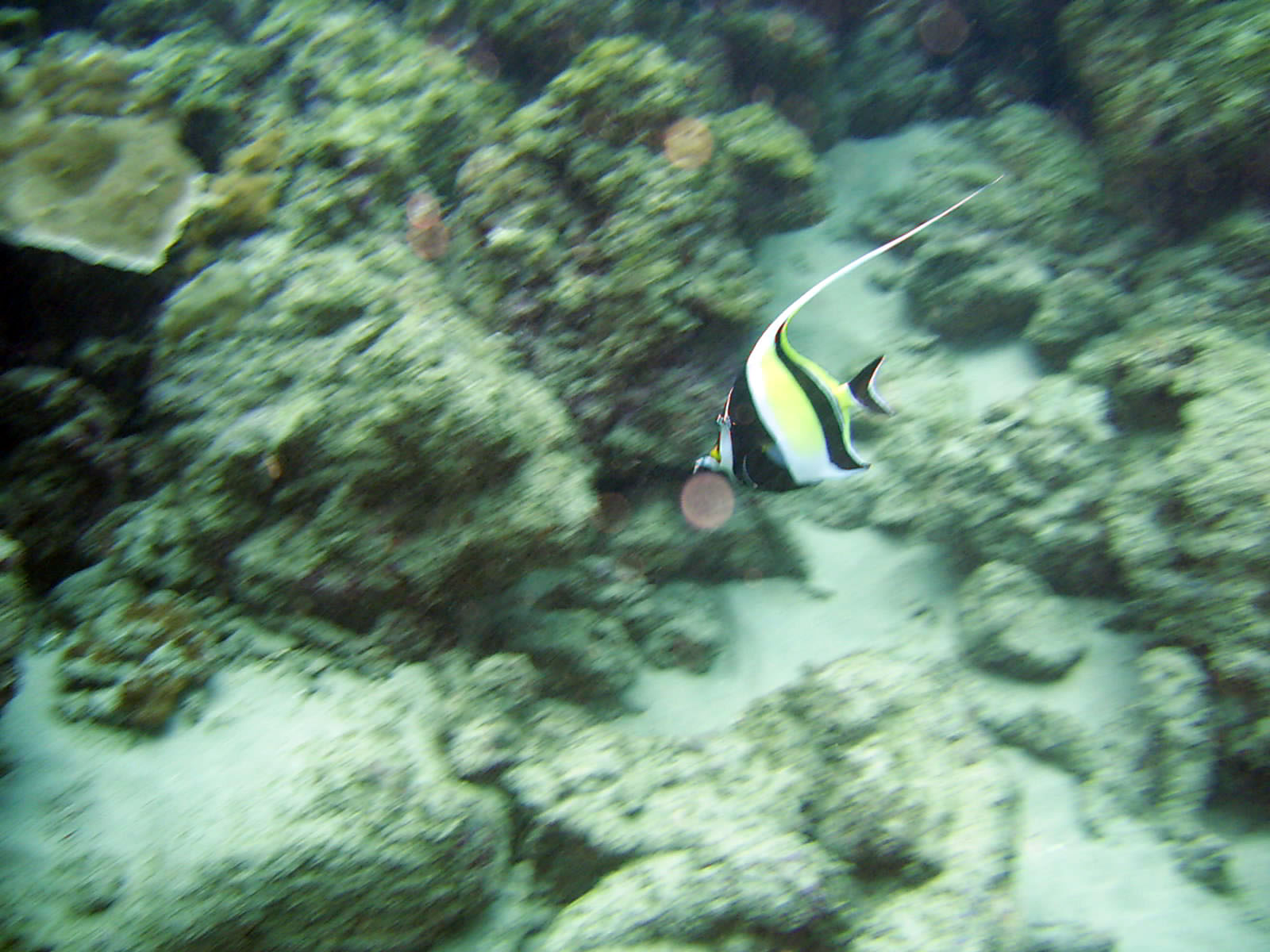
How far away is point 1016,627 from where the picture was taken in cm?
261

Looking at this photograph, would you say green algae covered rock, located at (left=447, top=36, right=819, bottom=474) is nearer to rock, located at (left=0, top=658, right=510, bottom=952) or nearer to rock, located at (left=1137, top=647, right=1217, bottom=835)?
rock, located at (left=0, top=658, right=510, bottom=952)

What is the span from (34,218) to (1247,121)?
16.8 feet

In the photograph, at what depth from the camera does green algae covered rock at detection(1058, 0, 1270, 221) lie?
2928 millimetres

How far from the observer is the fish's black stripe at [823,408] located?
5.98 ft

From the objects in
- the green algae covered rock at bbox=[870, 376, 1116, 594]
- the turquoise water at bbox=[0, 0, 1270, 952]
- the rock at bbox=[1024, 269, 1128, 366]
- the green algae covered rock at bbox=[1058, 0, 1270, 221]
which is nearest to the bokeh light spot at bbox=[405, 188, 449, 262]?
the turquoise water at bbox=[0, 0, 1270, 952]

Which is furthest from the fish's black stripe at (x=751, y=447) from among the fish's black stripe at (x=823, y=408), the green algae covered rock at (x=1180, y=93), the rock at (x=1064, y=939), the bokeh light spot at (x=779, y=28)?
the bokeh light spot at (x=779, y=28)

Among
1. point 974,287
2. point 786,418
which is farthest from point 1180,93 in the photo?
point 786,418

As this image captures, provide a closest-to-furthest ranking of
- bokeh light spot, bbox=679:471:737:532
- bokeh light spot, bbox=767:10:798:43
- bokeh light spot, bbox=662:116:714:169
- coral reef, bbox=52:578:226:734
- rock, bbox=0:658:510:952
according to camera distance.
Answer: rock, bbox=0:658:510:952
coral reef, bbox=52:578:226:734
bokeh light spot, bbox=679:471:737:532
bokeh light spot, bbox=662:116:714:169
bokeh light spot, bbox=767:10:798:43

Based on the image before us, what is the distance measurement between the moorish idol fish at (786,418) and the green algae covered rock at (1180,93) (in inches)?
89.2

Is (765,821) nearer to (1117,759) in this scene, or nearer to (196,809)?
(1117,759)

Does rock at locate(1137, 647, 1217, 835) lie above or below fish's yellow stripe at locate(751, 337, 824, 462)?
below

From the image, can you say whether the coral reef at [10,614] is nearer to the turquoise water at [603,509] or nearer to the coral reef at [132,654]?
the turquoise water at [603,509]

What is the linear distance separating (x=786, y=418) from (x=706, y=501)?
45.2 inches

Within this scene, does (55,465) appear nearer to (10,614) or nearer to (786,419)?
(10,614)
